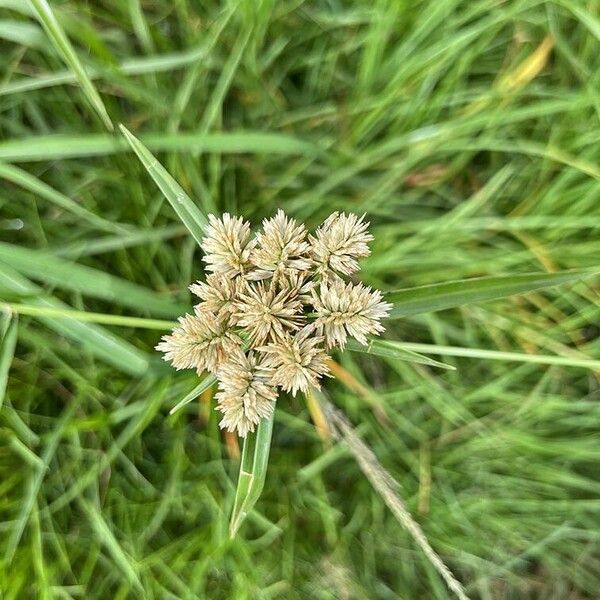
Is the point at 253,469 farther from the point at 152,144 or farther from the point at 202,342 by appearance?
the point at 152,144

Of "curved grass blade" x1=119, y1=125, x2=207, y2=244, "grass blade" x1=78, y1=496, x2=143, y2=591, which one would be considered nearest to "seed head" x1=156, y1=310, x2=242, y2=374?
"curved grass blade" x1=119, y1=125, x2=207, y2=244

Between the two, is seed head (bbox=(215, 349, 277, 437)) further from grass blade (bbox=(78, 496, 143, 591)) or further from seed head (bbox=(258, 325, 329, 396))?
→ grass blade (bbox=(78, 496, 143, 591))

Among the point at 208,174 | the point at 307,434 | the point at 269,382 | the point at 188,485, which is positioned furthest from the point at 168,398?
the point at 269,382

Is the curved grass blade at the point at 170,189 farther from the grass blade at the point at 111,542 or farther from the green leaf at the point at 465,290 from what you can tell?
the grass blade at the point at 111,542

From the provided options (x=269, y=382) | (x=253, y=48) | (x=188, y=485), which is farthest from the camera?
(x=188, y=485)

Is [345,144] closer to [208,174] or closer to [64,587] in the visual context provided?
[208,174]

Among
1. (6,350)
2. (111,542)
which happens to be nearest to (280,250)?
(6,350)
